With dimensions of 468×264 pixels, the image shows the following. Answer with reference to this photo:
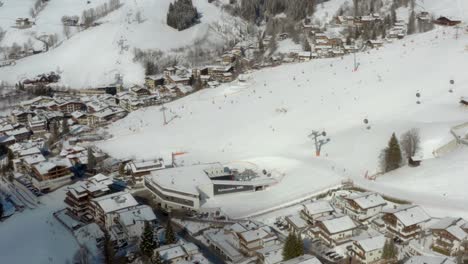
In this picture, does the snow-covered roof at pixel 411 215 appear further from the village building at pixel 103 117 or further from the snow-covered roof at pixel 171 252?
the village building at pixel 103 117

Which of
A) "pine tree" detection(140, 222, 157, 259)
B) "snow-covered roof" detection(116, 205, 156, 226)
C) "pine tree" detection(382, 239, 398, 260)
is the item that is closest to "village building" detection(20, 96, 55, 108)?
"snow-covered roof" detection(116, 205, 156, 226)

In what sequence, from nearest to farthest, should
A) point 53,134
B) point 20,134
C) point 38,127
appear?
point 53,134 < point 20,134 < point 38,127

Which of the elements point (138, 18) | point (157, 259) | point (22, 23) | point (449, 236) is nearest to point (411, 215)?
point (449, 236)

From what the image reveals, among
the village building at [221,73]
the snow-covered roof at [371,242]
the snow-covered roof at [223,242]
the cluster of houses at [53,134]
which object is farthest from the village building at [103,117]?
the snow-covered roof at [371,242]

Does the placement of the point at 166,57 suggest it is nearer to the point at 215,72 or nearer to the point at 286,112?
the point at 215,72

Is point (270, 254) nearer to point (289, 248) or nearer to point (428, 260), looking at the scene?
point (289, 248)

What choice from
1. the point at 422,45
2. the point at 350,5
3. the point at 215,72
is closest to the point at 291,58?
the point at 215,72
